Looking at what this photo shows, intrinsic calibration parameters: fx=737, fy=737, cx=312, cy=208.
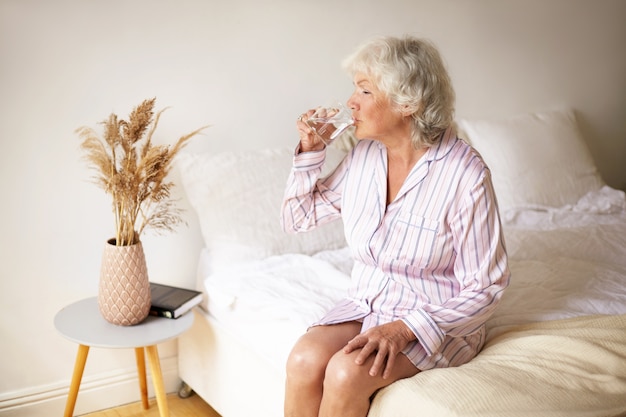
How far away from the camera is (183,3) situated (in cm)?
241

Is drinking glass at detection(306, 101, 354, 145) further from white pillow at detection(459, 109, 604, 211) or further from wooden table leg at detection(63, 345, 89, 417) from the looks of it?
white pillow at detection(459, 109, 604, 211)

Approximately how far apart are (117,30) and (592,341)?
64.6 inches

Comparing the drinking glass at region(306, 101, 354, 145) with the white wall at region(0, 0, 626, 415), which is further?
the white wall at region(0, 0, 626, 415)

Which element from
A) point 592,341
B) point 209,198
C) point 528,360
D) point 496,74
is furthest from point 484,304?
point 496,74

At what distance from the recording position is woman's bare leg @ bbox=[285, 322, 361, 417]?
1.68 metres

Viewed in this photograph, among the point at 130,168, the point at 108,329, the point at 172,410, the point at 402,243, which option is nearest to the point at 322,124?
the point at 402,243

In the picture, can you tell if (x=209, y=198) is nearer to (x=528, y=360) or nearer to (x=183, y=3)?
(x=183, y=3)

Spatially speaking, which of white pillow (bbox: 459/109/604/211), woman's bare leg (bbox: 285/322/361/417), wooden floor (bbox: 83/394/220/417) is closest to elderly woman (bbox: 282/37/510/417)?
woman's bare leg (bbox: 285/322/361/417)

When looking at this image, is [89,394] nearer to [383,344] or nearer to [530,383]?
[383,344]

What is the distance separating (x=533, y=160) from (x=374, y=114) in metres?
1.53

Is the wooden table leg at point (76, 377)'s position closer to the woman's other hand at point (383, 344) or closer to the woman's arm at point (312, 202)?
the woman's arm at point (312, 202)

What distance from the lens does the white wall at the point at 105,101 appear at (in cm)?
222

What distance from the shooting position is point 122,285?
82.9 inches

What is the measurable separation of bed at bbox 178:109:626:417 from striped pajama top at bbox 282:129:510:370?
10 centimetres
